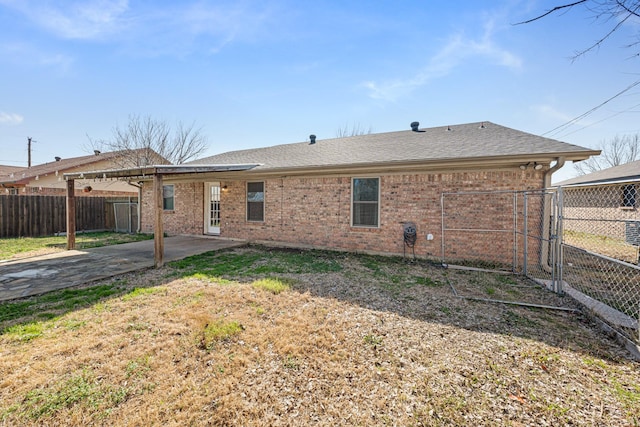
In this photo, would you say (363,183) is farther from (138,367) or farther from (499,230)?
(138,367)

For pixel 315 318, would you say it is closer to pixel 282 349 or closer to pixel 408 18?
pixel 282 349

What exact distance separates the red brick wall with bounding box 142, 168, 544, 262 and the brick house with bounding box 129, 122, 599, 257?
0.03m

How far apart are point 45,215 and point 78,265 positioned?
8263 mm

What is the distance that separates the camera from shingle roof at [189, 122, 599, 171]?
19.2 ft

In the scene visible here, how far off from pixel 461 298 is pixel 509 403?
242 centimetres

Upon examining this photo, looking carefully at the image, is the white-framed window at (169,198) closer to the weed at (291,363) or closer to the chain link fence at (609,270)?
the weed at (291,363)

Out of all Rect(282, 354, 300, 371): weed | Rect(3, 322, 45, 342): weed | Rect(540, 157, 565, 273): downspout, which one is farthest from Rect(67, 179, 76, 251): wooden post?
Rect(540, 157, 565, 273): downspout

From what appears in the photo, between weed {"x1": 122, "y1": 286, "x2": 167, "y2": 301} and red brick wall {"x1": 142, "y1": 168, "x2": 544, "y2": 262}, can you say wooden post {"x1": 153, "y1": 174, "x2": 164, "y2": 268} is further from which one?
red brick wall {"x1": 142, "y1": 168, "x2": 544, "y2": 262}

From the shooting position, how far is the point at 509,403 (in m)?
2.10

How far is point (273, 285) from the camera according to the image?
479cm

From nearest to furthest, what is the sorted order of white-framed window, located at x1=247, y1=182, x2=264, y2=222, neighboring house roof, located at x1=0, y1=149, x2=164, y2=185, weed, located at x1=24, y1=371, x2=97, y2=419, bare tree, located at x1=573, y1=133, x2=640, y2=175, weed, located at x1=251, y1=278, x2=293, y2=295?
1. weed, located at x1=24, y1=371, x2=97, y2=419
2. weed, located at x1=251, y1=278, x2=293, y2=295
3. white-framed window, located at x1=247, y1=182, x2=264, y2=222
4. neighboring house roof, located at x1=0, y1=149, x2=164, y2=185
5. bare tree, located at x1=573, y1=133, x2=640, y2=175

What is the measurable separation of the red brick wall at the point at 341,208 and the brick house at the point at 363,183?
3cm

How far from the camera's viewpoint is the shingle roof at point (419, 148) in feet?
19.2

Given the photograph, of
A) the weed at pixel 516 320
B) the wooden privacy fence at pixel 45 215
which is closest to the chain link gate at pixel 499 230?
the weed at pixel 516 320
